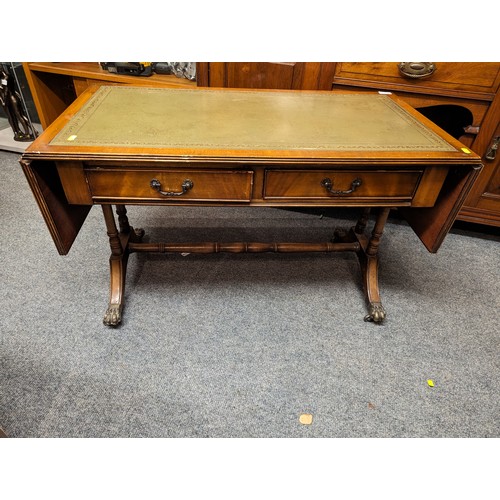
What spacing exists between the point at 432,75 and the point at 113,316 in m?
1.86

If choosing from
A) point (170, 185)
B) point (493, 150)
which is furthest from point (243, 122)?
point (493, 150)

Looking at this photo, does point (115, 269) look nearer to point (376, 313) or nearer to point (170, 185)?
point (170, 185)

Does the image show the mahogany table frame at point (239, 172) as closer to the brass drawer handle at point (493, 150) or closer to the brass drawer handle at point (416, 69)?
A: the brass drawer handle at point (416, 69)

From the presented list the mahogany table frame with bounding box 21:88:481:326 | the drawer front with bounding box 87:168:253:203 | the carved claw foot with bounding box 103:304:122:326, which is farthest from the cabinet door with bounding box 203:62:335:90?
the carved claw foot with bounding box 103:304:122:326

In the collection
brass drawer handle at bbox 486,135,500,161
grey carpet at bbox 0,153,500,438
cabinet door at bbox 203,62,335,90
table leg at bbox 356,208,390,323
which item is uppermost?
cabinet door at bbox 203,62,335,90

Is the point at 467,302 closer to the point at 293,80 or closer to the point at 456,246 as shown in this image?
the point at 456,246

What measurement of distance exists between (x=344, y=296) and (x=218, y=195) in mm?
895

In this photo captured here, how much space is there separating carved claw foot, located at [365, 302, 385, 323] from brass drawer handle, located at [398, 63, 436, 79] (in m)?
1.11

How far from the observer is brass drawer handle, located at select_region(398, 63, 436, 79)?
5.50ft

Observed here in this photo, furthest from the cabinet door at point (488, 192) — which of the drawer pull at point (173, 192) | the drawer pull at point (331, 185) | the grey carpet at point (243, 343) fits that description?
the drawer pull at point (173, 192)

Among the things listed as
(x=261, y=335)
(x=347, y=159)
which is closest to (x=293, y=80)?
(x=347, y=159)

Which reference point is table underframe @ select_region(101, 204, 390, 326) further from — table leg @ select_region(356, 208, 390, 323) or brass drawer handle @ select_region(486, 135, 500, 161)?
brass drawer handle @ select_region(486, 135, 500, 161)

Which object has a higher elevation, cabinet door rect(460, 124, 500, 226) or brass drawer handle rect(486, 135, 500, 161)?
brass drawer handle rect(486, 135, 500, 161)
